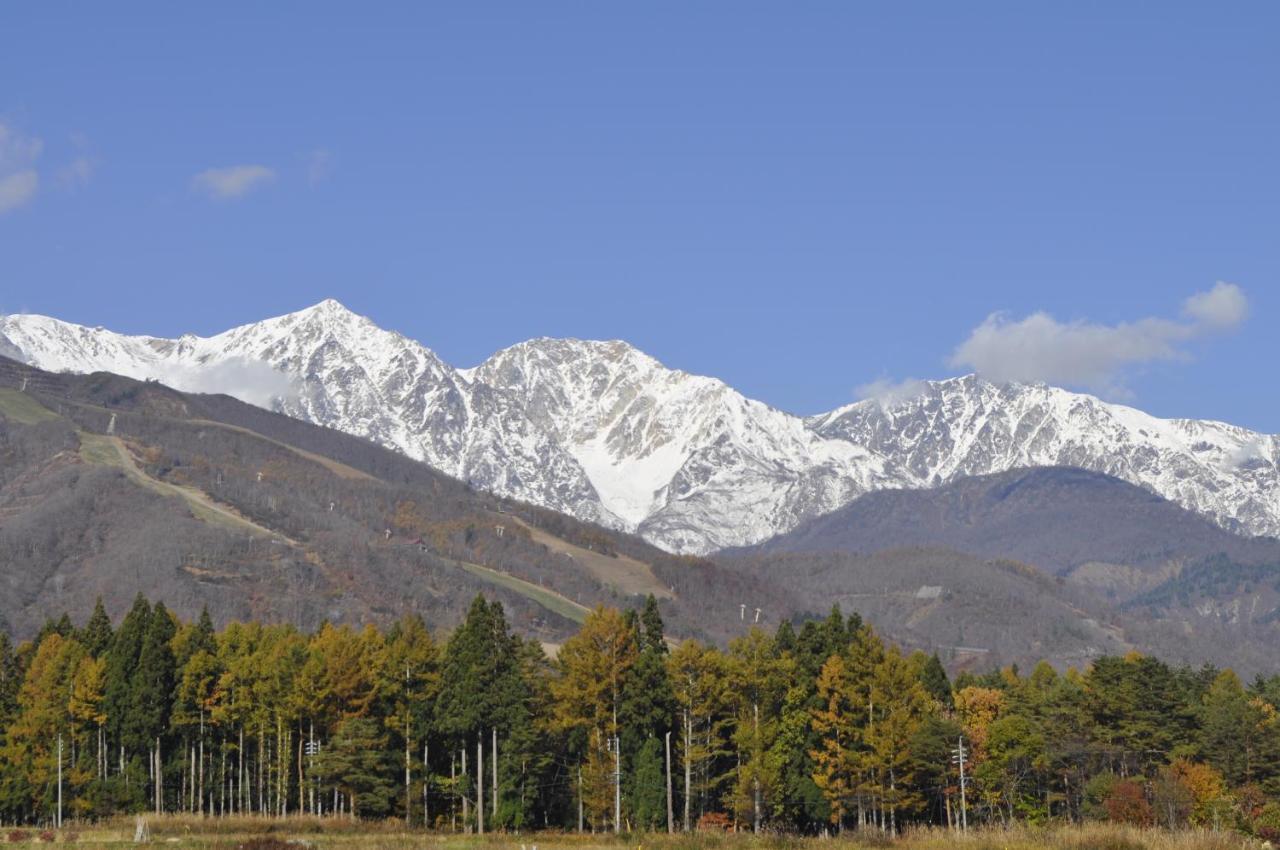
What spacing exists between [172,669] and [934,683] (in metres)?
60.8

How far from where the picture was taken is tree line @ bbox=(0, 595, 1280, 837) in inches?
4557

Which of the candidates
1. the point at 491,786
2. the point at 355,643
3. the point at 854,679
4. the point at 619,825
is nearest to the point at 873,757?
the point at 854,679

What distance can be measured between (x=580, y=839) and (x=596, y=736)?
103 feet

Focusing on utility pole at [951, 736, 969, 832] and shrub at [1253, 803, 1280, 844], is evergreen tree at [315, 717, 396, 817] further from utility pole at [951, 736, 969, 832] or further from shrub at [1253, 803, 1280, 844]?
shrub at [1253, 803, 1280, 844]

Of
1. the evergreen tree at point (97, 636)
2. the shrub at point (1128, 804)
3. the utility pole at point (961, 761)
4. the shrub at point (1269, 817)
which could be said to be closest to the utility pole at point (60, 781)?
the evergreen tree at point (97, 636)

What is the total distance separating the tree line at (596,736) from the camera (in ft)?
380

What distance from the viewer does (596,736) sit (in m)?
115

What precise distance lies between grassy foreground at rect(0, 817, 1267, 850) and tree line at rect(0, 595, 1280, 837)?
19270 mm

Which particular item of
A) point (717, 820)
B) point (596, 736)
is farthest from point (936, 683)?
point (596, 736)

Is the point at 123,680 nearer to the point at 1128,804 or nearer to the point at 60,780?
the point at 60,780

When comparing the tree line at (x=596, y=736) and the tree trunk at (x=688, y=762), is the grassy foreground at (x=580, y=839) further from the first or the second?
the tree trunk at (x=688, y=762)

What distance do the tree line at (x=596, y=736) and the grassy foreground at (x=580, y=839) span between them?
759 inches

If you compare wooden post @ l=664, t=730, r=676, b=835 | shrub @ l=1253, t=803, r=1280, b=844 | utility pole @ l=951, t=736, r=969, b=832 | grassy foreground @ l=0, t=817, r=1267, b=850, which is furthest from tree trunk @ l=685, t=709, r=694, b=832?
shrub @ l=1253, t=803, r=1280, b=844

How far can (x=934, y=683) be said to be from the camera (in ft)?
461
